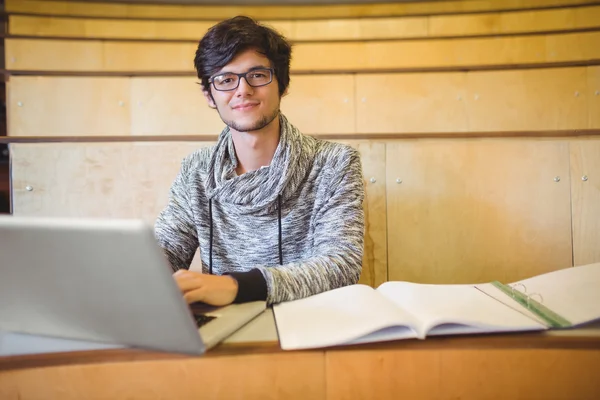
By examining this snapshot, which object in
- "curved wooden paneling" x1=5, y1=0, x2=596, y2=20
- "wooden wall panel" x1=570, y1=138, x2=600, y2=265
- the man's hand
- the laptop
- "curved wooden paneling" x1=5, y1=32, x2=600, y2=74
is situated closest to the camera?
the laptop

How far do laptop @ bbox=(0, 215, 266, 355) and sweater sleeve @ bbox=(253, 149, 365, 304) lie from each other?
0.08m

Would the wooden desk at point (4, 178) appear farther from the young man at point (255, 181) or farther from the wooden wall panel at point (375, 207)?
the wooden wall panel at point (375, 207)

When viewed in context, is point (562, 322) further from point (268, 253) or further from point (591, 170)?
point (591, 170)

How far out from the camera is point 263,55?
0.44 m

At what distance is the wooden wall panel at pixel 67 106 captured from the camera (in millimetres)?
926

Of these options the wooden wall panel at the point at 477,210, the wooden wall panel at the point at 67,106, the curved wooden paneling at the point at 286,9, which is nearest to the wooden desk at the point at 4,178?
the wooden wall panel at the point at 67,106

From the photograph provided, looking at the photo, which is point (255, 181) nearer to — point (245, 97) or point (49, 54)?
point (245, 97)

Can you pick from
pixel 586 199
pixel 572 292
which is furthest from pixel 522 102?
pixel 572 292

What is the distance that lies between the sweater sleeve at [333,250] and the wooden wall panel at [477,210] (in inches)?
7.0

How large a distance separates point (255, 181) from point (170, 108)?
2.32 ft

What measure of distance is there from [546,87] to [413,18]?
0.52 metres

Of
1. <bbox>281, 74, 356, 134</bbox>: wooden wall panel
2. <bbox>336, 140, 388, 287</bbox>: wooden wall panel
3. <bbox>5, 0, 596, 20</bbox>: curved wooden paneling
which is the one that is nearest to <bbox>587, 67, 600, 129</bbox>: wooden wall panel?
<bbox>5, 0, 596, 20</bbox>: curved wooden paneling

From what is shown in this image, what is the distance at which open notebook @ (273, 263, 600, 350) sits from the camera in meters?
0.21

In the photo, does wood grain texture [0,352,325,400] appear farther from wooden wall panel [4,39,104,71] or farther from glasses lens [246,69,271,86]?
wooden wall panel [4,39,104,71]
